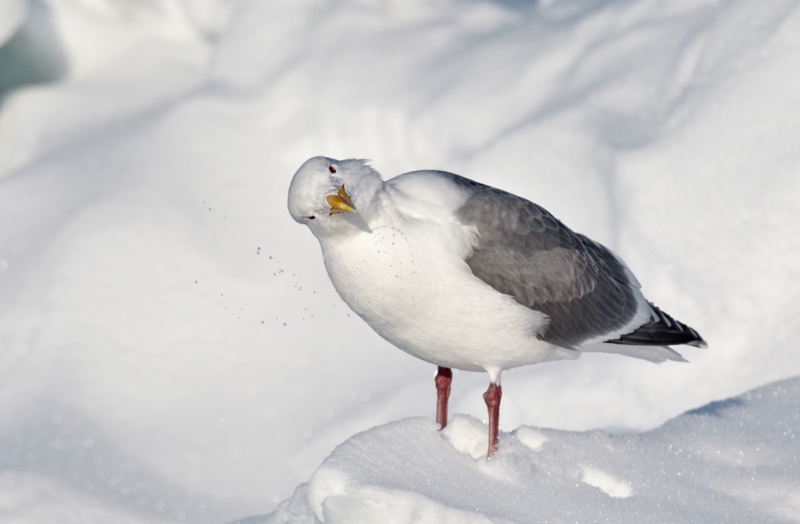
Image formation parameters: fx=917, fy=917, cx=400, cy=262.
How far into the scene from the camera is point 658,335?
4.04 meters

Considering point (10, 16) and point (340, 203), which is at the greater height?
point (10, 16)

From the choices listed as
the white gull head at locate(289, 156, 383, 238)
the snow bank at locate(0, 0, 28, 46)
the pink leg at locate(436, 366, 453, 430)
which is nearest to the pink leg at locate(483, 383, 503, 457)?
the pink leg at locate(436, 366, 453, 430)

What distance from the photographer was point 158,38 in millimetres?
9438

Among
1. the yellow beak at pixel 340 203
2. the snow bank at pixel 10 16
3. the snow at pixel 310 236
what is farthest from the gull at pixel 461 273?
the snow bank at pixel 10 16

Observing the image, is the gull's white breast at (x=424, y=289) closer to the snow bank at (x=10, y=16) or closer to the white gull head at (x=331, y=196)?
the white gull head at (x=331, y=196)

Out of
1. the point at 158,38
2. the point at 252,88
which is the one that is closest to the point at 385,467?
the point at 252,88

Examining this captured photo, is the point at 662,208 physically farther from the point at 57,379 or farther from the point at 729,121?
the point at 57,379

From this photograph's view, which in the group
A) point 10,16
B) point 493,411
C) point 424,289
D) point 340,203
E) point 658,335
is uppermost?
point 10,16

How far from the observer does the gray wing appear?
347 cm

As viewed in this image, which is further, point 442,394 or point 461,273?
point 442,394

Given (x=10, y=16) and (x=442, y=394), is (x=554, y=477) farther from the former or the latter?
(x=10, y=16)

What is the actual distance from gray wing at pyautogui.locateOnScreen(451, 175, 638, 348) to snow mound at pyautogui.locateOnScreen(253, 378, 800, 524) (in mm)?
507

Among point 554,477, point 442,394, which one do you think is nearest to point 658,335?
point 554,477

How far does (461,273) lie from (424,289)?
176mm
